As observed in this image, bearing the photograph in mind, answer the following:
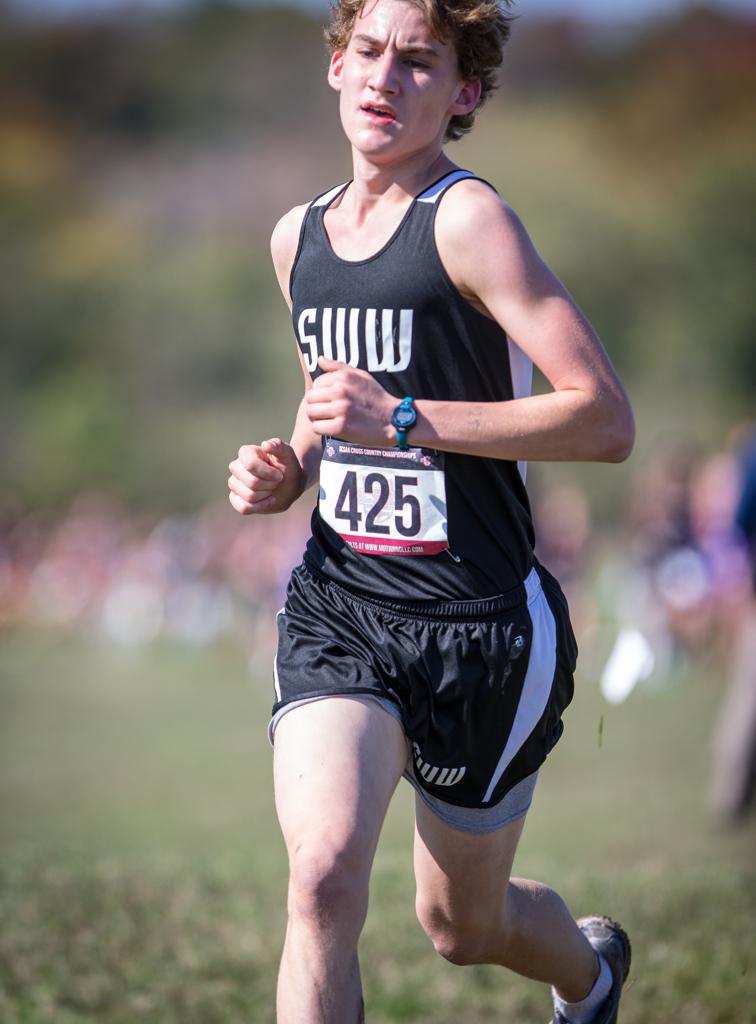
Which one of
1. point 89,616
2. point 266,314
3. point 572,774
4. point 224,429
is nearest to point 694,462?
point 572,774

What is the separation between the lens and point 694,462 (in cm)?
1557

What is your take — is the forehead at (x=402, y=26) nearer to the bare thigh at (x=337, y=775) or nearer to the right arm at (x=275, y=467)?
the right arm at (x=275, y=467)

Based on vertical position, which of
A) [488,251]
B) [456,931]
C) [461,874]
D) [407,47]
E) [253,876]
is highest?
[407,47]

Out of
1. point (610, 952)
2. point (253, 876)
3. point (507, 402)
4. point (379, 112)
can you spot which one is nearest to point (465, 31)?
point (379, 112)

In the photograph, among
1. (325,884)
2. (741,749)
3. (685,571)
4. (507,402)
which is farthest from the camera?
(685,571)

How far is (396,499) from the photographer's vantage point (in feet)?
10.1

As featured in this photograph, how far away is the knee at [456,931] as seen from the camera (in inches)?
126

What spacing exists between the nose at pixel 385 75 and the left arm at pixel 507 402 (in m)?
0.32

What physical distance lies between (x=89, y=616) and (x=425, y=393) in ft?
69.7

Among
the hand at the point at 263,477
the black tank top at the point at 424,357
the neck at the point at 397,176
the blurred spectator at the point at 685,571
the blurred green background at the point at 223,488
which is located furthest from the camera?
the blurred spectator at the point at 685,571

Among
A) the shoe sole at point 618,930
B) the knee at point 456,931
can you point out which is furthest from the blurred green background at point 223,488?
the knee at point 456,931

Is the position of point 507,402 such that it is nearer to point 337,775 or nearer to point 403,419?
point 403,419

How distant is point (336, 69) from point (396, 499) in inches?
45.1

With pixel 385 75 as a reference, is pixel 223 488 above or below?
above
